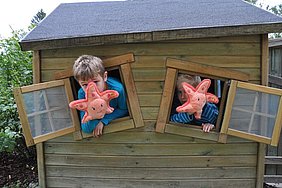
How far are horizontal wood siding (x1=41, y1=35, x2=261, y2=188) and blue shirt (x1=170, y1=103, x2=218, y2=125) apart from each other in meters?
0.14

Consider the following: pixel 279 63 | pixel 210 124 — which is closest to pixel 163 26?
pixel 210 124

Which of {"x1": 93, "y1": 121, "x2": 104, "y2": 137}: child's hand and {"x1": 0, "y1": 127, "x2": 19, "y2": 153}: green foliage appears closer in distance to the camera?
{"x1": 93, "y1": 121, "x2": 104, "y2": 137}: child's hand

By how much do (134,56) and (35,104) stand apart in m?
0.76

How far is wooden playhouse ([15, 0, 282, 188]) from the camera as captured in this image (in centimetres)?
203

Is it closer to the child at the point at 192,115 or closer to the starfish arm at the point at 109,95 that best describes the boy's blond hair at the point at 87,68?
the starfish arm at the point at 109,95

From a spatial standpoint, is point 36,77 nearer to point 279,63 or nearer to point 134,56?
point 134,56

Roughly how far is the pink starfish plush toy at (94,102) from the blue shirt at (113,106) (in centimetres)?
13

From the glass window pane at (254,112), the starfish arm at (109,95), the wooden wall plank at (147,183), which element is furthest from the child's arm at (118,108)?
the glass window pane at (254,112)

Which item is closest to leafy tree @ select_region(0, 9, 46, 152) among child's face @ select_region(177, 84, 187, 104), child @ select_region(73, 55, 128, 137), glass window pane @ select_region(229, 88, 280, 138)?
child @ select_region(73, 55, 128, 137)

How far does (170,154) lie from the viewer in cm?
226

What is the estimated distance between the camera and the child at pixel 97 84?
1925 millimetres

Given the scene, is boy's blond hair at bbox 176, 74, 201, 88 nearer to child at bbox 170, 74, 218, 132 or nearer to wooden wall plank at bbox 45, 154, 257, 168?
child at bbox 170, 74, 218, 132

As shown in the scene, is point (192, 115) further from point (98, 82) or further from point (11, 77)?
point (11, 77)

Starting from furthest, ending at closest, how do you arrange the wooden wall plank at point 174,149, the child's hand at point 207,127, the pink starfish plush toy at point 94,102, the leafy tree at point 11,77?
the leafy tree at point 11,77
the wooden wall plank at point 174,149
the child's hand at point 207,127
the pink starfish plush toy at point 94,102
